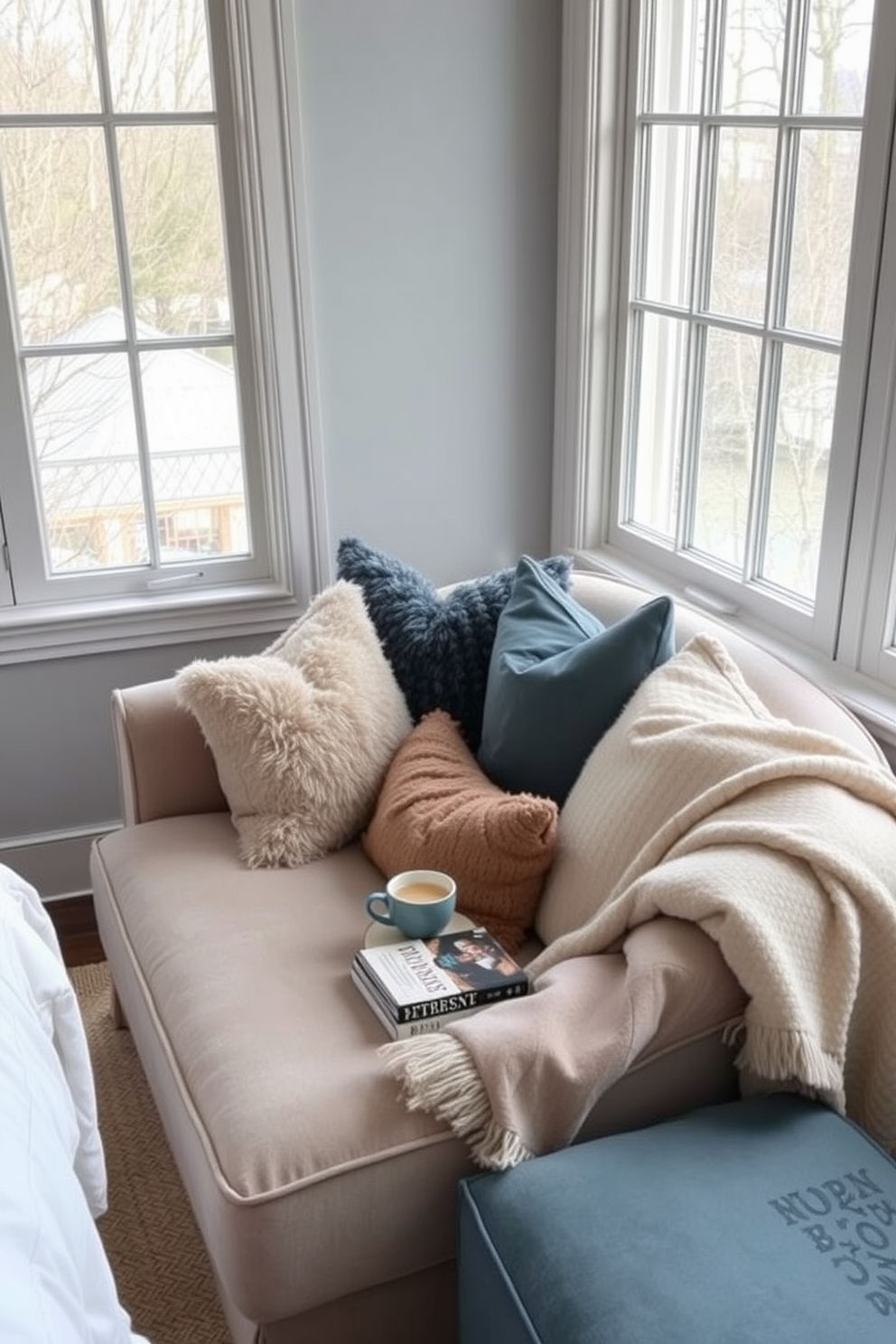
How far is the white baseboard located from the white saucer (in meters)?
1.18

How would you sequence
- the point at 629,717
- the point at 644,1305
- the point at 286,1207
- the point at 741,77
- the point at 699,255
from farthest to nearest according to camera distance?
the point at 699,255, the point at 741,77, the point at 629,717, the point at 286,1207, the point at 644,1305

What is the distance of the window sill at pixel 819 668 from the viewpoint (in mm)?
1958

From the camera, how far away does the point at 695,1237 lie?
126 centimetres

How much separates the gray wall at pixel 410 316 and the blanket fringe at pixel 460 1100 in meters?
1.50

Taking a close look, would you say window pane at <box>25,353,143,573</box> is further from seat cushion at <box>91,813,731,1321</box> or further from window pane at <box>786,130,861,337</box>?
window pane at <box>786,130,861,337</box>

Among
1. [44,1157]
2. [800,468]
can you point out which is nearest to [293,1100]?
[44,1157]

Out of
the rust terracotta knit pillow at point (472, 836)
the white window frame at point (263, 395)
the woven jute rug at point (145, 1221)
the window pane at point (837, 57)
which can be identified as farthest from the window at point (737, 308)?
the woven jute rug at point (145, 1221)

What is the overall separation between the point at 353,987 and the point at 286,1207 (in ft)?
1.15

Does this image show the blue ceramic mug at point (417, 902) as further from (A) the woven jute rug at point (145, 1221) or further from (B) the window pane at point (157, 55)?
(B) the window pane at point (157, 55)

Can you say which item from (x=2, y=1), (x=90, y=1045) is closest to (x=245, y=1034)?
(x=90, y=1045)

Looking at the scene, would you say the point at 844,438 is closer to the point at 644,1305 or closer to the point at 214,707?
the point at 214,707

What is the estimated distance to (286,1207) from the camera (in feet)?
4.54

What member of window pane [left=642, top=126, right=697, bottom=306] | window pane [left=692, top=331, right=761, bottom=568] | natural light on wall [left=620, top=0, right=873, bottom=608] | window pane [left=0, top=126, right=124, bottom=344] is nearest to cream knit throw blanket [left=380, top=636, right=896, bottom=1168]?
natural light on wall [left=620, top=0, right=873, bottom=608]

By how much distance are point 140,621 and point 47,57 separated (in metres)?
1.08
